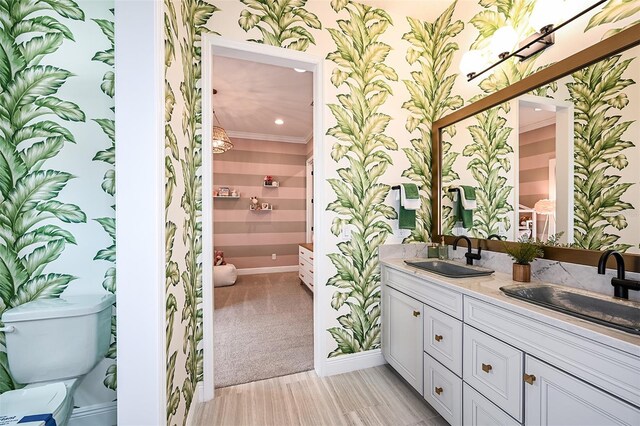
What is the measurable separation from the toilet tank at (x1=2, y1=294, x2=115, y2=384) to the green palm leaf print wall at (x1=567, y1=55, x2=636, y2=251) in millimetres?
2573

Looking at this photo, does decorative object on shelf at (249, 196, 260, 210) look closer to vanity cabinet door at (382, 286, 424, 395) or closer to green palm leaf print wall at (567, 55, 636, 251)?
vanity cabinet door at (382, 286, 424, 395)

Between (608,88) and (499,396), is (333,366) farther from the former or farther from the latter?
(608,88)

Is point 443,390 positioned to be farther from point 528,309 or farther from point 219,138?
point 219,138

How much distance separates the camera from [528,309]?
40.1 inches

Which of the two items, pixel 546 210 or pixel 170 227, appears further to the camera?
pixel 546 210

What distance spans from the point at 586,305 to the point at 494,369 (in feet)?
1.73

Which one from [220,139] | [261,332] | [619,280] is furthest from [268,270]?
[619,280]

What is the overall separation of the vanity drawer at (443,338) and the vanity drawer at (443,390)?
0.05 m

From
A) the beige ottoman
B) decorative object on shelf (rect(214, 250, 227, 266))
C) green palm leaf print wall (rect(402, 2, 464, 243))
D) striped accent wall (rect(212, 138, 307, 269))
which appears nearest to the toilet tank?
green palm leaf print wall (rect(402, 2, 464, 243))

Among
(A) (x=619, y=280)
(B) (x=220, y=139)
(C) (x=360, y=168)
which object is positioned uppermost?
(B) (x=220, y=139)

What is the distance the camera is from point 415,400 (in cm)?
170

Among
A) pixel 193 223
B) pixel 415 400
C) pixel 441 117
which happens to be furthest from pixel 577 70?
pixel 193 223

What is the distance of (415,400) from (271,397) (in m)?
1.02

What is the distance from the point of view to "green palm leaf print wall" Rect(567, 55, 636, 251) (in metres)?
1.15
